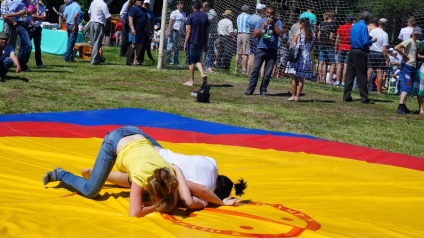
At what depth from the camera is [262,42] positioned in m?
14.0

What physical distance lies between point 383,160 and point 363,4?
9.73 meters

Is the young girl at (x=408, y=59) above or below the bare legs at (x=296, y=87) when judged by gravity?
above

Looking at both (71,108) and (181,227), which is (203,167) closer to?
(181,227)

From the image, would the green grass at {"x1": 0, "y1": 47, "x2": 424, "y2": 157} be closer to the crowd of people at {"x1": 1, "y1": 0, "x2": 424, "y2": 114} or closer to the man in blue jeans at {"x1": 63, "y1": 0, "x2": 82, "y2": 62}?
the crowd of people at {"x1": 1, "y1": 0, "x2": 424, "y2": 114}

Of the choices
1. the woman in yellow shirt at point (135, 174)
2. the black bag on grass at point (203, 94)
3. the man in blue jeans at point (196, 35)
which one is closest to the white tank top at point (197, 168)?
the woman in yellow shirt at point (135, 174)

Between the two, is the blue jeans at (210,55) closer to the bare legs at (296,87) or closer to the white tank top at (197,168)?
the bare legs at (296,87)

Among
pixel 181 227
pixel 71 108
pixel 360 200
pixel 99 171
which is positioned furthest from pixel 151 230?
pixel 71 108

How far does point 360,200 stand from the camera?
6.29m

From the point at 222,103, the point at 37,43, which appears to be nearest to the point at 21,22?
the point at 37,43

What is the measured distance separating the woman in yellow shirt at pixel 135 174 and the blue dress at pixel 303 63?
7.90 meters

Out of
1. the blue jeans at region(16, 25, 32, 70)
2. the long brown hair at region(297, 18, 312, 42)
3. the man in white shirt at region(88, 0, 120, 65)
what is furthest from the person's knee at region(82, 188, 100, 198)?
the man in white shirt at region(88, 0, 120, 65)

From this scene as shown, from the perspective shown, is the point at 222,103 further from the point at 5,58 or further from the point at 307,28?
the point at 5,58

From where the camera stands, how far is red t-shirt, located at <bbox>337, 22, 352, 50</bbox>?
17.0 m

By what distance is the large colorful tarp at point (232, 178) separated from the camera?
492 centimetres
